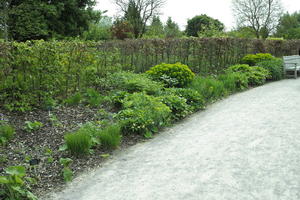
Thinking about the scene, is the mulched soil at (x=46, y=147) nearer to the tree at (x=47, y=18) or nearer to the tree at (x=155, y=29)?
the tree at (x=47, y=18)

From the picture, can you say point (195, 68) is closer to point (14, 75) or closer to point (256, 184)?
point (14, 75)

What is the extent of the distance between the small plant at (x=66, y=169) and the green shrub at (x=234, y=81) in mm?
5962

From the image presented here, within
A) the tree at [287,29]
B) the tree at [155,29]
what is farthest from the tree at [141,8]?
the tree at [287,29]

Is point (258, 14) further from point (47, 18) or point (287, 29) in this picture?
point (47, 18)

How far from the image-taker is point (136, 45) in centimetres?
895

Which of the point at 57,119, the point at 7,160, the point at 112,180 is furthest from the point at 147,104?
the point at 7,160

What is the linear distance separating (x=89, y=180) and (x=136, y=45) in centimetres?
605

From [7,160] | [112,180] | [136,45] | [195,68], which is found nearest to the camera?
[112,180]

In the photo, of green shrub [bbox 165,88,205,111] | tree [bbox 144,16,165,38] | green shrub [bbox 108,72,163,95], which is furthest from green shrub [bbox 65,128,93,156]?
tree [bbox 144,16,165,38]

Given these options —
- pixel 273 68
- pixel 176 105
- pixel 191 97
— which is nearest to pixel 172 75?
pixel 191 97

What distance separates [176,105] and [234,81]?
359cm

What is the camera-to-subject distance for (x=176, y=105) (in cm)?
600

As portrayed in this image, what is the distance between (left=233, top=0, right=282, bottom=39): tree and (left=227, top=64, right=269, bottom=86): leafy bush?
19321 millimetres

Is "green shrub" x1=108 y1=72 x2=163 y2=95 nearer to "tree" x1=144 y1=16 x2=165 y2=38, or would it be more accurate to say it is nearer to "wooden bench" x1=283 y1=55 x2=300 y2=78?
"wooden bench" x1=283 y1=55 x2=300 y2=78
